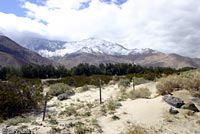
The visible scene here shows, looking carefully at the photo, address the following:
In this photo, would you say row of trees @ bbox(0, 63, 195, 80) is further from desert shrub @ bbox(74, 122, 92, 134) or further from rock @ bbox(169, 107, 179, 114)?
desert shrub @ bbox(74, 122, 92, 134)

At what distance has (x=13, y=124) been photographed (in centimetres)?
1606

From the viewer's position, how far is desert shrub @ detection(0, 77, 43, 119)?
20.0 m

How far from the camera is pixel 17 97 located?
21.4 meters

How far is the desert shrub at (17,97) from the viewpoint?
2005cm

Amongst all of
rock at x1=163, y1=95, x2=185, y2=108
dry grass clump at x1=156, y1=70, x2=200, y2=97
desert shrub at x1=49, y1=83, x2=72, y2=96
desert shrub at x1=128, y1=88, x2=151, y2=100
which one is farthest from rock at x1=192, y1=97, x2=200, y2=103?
desert shrub at x1=49, y1=83, x2=72, y2=96

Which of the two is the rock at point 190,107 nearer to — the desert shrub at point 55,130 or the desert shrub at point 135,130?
the desert shrub at point 135,130

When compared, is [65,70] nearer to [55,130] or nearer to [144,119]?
[144,119]

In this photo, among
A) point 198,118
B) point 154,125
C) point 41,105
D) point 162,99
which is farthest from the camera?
point 41,105

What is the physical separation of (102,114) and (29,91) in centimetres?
836

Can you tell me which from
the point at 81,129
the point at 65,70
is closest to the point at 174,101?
the point at 81,129

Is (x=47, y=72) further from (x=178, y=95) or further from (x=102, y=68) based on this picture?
(x=178, y=95)

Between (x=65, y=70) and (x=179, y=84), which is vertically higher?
(x=65, y=70)

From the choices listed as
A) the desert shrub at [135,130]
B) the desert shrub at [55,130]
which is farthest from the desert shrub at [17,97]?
the desert shrub at [135,130]

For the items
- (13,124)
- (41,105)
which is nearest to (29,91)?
(41,105)
